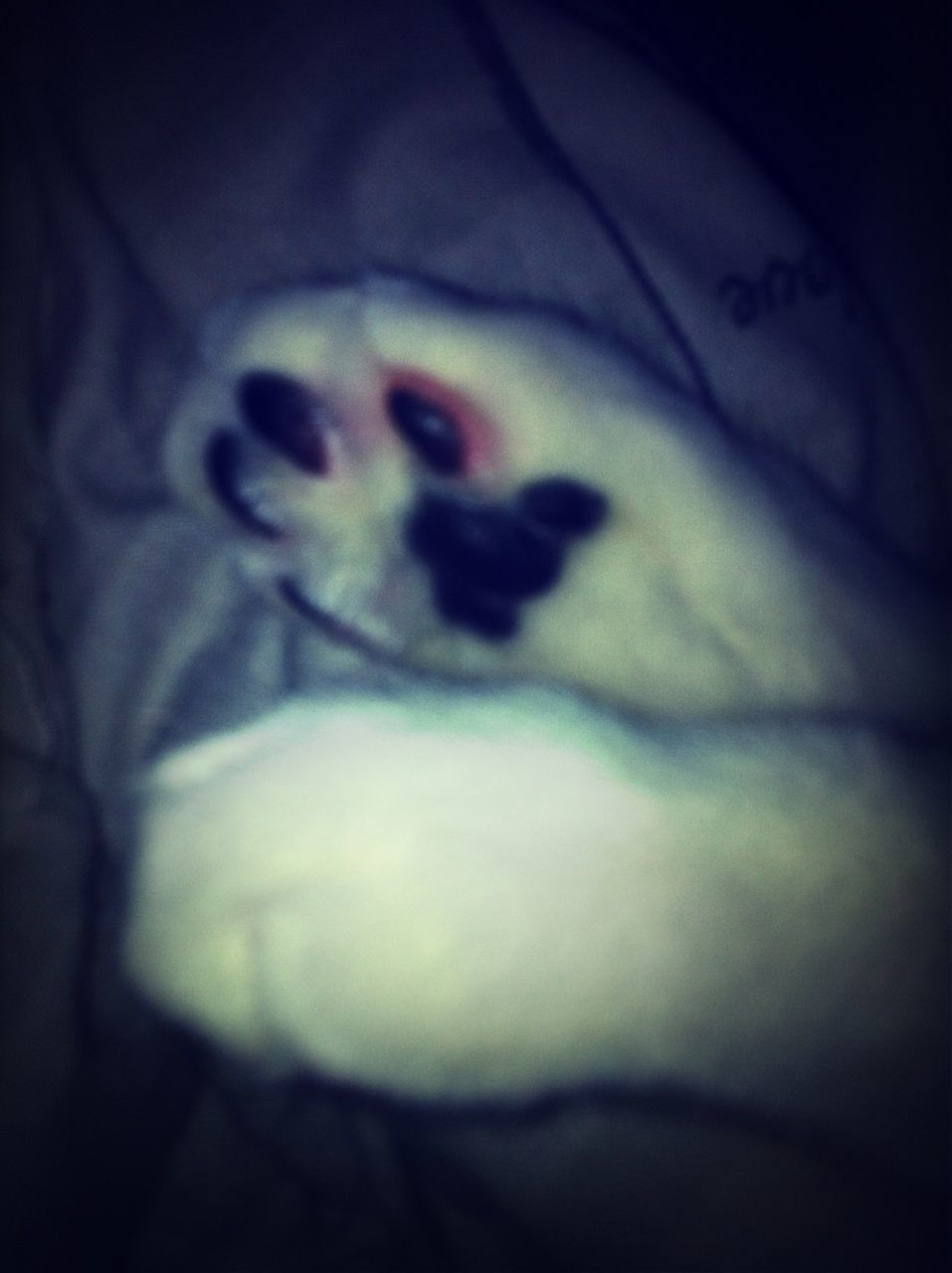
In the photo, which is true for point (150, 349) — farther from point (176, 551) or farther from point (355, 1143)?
point (355, 1143)

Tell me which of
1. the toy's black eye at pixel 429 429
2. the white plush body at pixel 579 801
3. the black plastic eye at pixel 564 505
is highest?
the toy's black eye at pixel 429 429

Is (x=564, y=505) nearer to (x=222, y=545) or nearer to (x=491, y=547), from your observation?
(x=491, y=547)

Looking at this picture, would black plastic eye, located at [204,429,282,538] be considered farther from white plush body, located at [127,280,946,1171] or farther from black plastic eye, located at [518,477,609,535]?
black plastic eye, located at [518,477,609,535]

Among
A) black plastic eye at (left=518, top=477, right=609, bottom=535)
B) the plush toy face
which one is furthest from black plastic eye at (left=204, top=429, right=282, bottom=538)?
black plastic eye at (left=518, top=477, right=609, bottom=535)

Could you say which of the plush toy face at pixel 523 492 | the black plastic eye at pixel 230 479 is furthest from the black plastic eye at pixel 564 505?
the black plastic eye at pixel 230 479

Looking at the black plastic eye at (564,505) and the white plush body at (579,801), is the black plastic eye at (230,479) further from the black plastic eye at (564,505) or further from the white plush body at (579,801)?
the black plastic eye at (564,505)

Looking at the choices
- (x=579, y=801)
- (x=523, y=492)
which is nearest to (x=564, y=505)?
(x=523, y=492)
